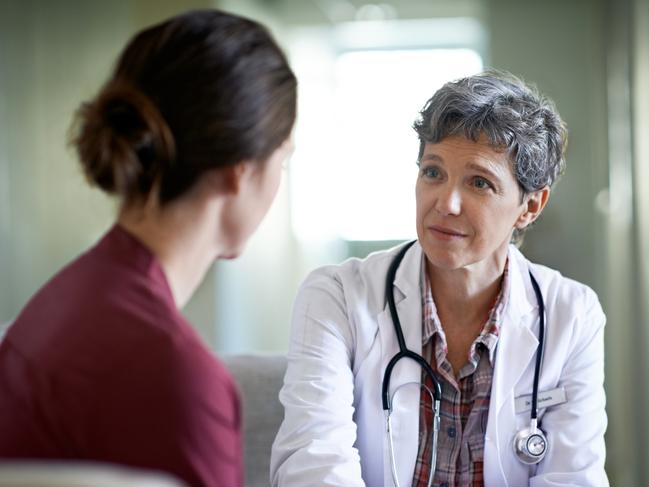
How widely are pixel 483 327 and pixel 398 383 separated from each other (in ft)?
0.75

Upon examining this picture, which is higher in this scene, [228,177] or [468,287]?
[228,177]

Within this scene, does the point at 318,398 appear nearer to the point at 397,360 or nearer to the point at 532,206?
the point at 397,360

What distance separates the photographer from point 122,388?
0.78 metres

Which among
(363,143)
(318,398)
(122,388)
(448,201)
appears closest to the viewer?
(122,388)

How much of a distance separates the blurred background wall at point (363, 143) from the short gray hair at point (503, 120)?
1.75 metres

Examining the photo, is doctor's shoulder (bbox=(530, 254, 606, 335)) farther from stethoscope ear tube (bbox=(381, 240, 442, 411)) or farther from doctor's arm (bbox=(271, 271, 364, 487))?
doctor's arm (bbox=(271, 271, 364, 487))

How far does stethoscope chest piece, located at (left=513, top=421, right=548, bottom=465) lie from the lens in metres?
1.58

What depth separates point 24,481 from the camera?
57cm

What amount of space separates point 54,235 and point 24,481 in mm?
3542

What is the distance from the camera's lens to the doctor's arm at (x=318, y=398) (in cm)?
146

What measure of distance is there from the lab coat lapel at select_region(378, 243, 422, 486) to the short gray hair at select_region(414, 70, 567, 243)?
28cm

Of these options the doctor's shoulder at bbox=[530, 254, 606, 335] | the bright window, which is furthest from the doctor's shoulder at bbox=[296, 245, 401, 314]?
the bright window

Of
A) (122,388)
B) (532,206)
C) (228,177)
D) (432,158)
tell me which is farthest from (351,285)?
(122,388)

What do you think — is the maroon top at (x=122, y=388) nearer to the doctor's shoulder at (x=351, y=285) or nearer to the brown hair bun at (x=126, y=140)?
the brown hair bun at (x=126, y=140)
